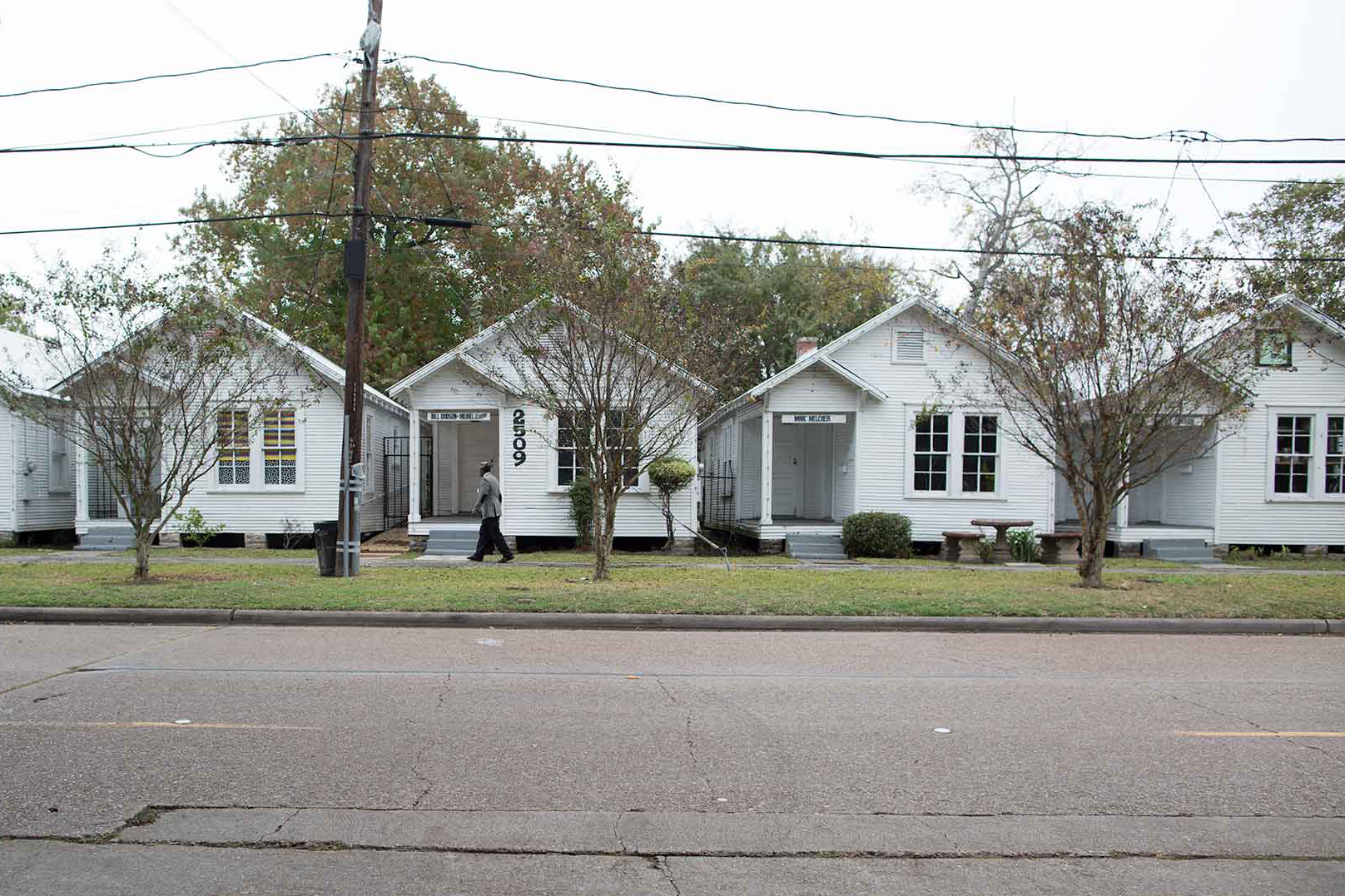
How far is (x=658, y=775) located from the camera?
18.5ft

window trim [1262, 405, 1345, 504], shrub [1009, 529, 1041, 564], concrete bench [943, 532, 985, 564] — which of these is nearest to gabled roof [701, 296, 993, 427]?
concrete bench [943, 532, 985, 564]

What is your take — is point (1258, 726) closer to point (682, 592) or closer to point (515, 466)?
point (682, 592)

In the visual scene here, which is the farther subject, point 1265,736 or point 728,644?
point 728,644

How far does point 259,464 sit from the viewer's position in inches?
840

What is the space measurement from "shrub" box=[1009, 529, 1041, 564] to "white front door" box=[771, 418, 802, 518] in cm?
568

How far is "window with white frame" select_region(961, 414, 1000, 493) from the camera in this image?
69.6ft

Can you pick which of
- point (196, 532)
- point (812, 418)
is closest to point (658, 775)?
point (812, 418)

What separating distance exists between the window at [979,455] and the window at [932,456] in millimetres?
393

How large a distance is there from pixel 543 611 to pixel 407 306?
2244 centimetres

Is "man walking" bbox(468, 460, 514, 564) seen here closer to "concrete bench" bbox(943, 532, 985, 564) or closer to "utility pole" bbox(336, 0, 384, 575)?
"utility pole" bbox(336, 0, 384, 575)

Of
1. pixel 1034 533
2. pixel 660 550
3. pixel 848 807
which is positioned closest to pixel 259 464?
pixel 660 550

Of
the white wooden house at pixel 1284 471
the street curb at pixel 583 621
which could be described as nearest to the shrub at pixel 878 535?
the white wooden house at pixel 1284 471

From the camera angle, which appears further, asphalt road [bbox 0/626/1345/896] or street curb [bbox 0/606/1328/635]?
street curb [bbox 0/606/1328/635]

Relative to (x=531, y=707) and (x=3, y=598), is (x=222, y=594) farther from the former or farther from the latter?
(x=531, y=707)
